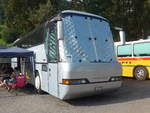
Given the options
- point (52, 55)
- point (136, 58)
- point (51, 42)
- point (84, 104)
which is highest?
point (51, 42)

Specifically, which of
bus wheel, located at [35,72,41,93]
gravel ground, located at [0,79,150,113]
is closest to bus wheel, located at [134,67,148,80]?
gravel ground, located at [0,79,150,113]

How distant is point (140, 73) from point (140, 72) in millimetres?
60

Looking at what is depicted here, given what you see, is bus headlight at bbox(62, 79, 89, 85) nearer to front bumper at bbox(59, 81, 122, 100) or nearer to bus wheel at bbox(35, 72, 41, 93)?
front bumper at bbox(59, 81, 122, 100)

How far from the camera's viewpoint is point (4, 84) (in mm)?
11016

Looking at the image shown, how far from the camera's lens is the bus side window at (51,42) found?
8.15 m

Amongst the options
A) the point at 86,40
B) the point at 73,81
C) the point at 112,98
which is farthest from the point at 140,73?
the point at 73,81

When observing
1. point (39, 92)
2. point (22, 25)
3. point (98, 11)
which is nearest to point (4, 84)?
point (39, 92)

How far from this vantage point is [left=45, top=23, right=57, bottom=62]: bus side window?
321 inches

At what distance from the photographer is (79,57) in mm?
7637

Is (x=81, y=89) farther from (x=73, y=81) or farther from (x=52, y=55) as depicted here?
(x=52, y=55)

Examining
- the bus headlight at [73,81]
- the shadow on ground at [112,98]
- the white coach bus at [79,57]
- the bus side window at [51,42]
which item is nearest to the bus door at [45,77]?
the white coach bus at [79,57]

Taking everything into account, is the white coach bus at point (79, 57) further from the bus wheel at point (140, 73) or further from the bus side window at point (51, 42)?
the bus wheel at point (140, 73)

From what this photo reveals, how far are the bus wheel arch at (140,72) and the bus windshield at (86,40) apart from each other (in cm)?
524

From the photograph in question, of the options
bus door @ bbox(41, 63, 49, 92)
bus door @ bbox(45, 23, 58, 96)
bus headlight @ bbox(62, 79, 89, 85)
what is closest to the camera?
bus headlight @ bbox(62, 79, 89, 85)
